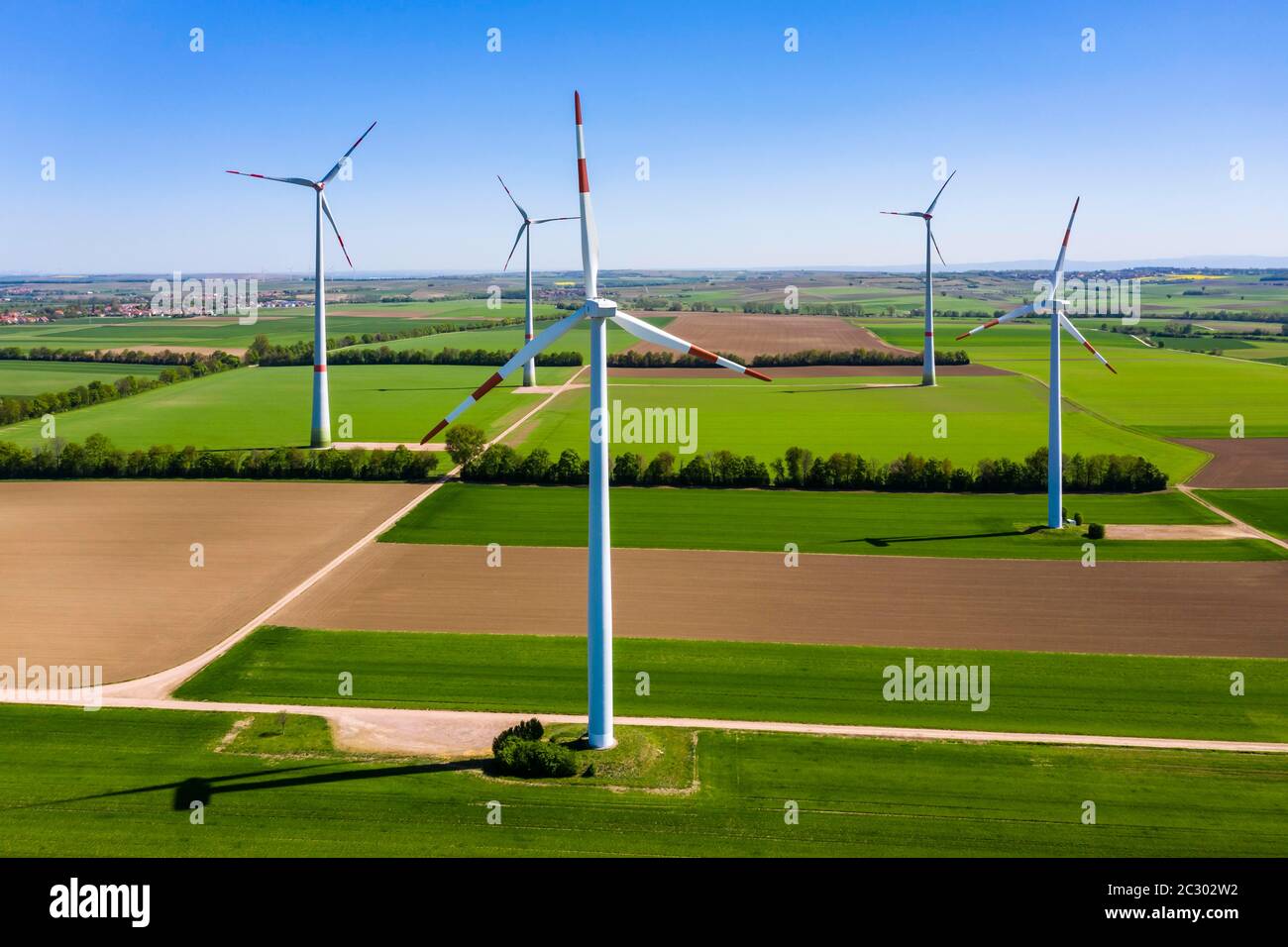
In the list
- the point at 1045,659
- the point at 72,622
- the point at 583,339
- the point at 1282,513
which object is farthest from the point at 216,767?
the point at 583,339

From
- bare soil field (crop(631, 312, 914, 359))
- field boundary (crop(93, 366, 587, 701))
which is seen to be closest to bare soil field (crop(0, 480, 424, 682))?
field boundary (crop(93, 366, 587, 701))

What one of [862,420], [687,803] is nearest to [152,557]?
[687,803]

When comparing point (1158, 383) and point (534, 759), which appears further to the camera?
point (1158, 383)

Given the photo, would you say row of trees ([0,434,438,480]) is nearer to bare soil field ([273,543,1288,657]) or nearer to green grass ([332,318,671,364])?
Result: bare soil field ([273,543,1288,657])

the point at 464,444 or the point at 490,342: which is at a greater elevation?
the point at 490,342

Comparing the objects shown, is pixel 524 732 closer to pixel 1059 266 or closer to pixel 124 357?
pixel 1059 266

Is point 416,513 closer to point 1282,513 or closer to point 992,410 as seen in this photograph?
point 1282,513
